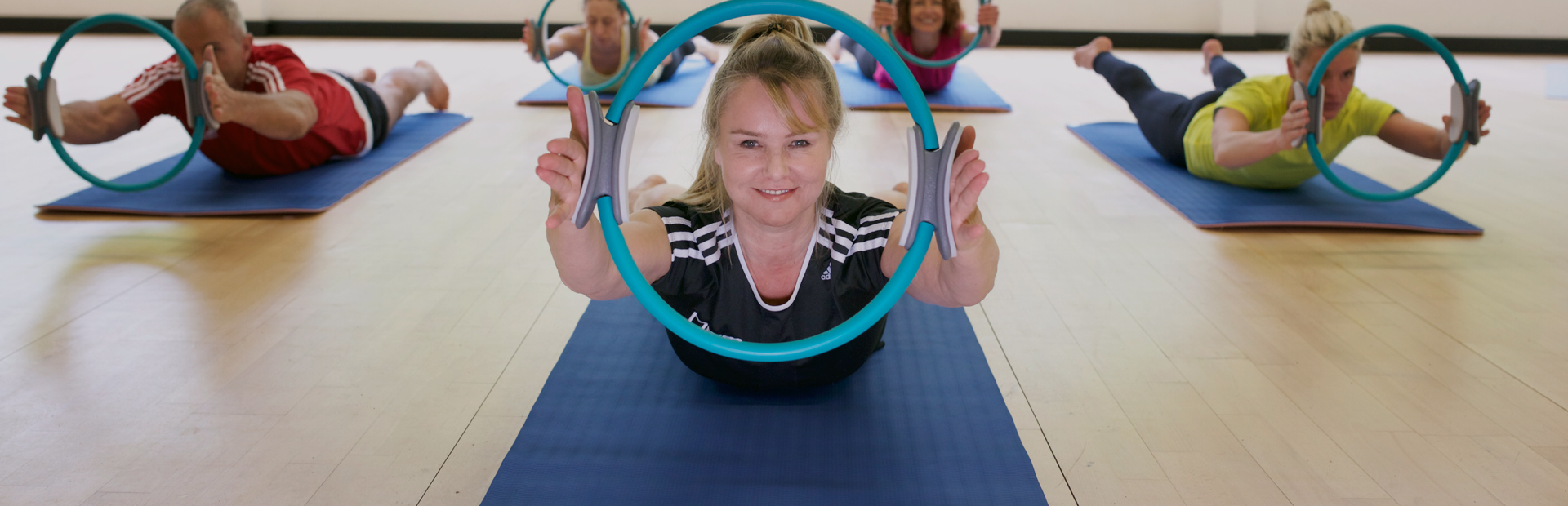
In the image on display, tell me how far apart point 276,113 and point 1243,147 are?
3.77 metres

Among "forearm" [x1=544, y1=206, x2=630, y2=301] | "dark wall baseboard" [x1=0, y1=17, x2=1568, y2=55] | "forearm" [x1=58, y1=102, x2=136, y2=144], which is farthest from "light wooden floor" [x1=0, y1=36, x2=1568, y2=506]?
"dark wall baseboard" [x1=0, y1=17, x2=1568, y2=55]

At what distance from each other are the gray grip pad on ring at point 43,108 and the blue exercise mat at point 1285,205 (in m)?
4.11

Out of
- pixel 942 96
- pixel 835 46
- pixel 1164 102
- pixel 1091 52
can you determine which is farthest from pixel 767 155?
pixel 835 46

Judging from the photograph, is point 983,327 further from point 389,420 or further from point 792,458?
point 389,420

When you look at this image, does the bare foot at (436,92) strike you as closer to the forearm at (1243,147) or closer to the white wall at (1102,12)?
the forearm at (1243,147)

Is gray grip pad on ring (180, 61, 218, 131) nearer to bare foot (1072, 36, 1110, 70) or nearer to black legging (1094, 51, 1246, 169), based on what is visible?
black legging (1094, 51, 1246, 169)

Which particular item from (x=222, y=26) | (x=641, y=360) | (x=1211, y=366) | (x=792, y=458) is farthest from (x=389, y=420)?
(x=222, y=26)

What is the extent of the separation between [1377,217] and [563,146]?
335 centimetres

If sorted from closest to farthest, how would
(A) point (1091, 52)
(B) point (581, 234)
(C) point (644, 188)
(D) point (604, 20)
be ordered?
(B) point (581, 234) → (C) point (644, 188) → (A) point (1091, 52) → (D) point (604, 20)

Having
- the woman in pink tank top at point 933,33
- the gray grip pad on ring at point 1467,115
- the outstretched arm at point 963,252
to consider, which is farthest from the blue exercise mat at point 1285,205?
the woman in pink tank top at point 933,33

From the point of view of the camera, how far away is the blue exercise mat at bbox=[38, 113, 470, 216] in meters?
3.62

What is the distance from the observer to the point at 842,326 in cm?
168

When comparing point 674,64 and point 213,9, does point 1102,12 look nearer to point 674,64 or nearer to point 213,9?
point 674,64

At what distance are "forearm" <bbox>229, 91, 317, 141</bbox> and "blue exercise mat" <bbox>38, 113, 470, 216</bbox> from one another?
8.7 inches
